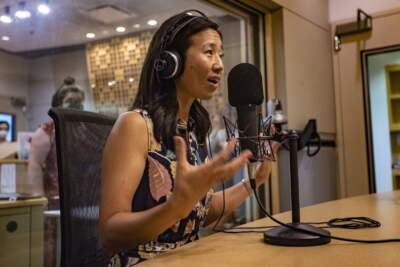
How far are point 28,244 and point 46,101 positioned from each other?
1.65m

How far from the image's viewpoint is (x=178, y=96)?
1.08m

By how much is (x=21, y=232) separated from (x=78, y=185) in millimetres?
1291

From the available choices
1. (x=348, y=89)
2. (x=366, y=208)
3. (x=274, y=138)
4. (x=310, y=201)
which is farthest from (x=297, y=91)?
(x=274, y=138)

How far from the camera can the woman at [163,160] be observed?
762mm

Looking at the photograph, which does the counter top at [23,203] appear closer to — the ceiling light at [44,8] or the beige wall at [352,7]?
the ceiling light at [44,8]

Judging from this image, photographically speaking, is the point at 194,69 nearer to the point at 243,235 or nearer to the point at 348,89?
the point at 243,235

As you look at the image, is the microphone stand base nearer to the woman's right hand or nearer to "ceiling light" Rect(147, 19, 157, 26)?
the woman's right hand

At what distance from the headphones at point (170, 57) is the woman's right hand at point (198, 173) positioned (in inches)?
13.0

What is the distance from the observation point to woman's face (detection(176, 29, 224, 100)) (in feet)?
3.31

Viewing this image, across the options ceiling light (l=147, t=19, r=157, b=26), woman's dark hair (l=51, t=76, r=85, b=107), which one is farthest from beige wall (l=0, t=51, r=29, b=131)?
ceiling light (l=147, t=19, r=157, b=26)

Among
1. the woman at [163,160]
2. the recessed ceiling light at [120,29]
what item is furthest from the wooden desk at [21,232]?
the recessed ceiling light at [120,29]

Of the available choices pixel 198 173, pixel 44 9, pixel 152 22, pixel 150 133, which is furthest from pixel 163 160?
pixel 44 9

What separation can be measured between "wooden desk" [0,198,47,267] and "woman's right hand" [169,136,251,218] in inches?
62.0

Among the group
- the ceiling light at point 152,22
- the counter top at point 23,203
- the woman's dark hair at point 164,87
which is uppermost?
the ceiling light at point 152,22
